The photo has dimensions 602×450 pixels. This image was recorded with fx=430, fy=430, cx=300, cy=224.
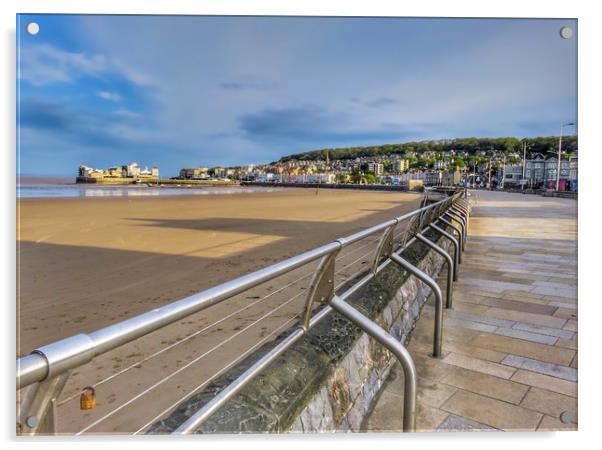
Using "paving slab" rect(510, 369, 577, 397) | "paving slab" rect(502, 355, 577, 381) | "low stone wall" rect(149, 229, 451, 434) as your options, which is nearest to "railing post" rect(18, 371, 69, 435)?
"low stone wall" rect(149, 229, 451, 434)

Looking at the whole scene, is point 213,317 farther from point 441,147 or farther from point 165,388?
point 441,147

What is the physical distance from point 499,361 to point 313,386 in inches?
71.6

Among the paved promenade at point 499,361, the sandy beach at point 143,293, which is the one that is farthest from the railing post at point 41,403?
the paved promenade at point 499,361

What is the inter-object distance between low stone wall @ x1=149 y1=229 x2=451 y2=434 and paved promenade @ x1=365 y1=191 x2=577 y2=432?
0.22 meters

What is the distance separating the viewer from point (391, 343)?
1.92m

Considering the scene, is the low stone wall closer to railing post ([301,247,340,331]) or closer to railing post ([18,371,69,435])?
railing post ([301,247,340,331])

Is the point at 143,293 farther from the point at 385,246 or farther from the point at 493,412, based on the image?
the point at 493,412

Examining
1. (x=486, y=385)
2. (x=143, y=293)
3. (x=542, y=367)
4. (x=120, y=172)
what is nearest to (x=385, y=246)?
(x=486, y=385)

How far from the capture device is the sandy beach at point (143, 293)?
308 cm

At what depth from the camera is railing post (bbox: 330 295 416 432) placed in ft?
6.24

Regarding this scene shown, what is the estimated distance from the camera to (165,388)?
10.5 ft

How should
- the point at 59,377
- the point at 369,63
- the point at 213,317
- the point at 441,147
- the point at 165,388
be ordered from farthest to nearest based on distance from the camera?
the point at 213,317
the point at 441,147
the point at 165,388
the point at 369,63
the point at 59,377
